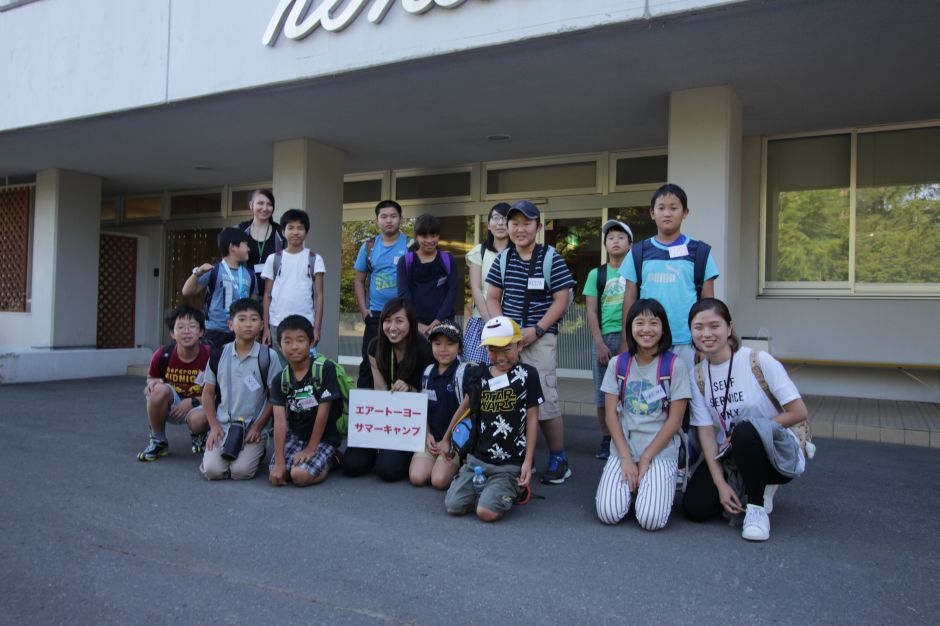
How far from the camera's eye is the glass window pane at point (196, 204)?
1246 centimetres

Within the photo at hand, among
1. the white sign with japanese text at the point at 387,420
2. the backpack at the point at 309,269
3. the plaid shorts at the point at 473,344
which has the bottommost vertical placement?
the white sign with japanese text at the point at 387,420

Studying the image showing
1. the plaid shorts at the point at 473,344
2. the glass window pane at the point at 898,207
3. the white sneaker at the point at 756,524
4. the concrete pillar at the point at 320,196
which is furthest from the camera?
the concrete pillar at the point at 320,196

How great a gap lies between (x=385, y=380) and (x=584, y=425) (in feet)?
9.38

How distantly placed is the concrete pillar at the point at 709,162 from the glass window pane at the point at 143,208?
32.8 feet

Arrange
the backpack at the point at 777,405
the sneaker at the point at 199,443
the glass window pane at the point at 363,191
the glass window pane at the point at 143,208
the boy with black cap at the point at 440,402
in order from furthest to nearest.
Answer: the glass window pane at the point at 143,208, the glass window pane at the point at 363,191, the sneaker at the point at 199,443, the boy with black cap at the point at 440,402, the backpack at the point at 777,405

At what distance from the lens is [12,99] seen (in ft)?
29.3

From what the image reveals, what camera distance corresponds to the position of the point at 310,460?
14.9 ft

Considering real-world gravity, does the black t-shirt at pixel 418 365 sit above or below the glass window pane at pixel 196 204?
below

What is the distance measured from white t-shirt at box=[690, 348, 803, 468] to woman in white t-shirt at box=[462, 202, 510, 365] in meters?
1.61

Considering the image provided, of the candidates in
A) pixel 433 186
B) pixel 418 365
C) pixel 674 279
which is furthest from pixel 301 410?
pixel 433 186

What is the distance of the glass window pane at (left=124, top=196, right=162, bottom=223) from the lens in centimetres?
1316

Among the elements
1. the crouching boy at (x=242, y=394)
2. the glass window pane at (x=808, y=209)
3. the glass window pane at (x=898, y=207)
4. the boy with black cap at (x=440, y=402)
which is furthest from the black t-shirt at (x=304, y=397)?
the glass window pane at (x=898, y=207)

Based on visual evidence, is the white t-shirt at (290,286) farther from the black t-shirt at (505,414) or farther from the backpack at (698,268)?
the backpack at (698,268)

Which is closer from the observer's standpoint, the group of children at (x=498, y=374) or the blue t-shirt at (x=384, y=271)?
the group of children at (x=498, y=374)
